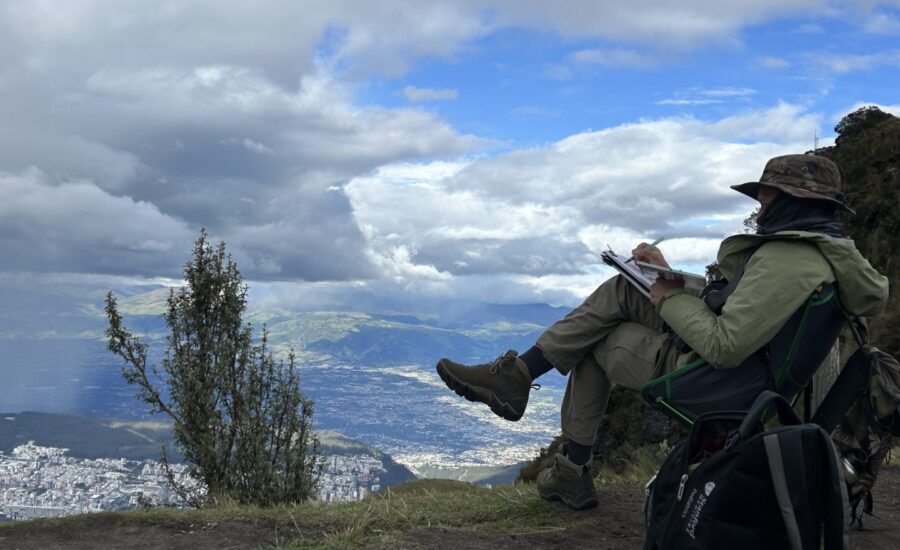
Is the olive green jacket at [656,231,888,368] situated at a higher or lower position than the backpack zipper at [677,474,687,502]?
higher

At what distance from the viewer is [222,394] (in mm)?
11125

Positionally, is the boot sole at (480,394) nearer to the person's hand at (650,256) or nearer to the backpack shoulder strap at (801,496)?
the person's hand at (650,256)

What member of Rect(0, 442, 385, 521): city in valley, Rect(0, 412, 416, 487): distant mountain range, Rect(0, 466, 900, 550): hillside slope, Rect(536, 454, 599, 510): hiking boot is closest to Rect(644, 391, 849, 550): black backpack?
Rect(0, 466, 900, 550): hillside slope

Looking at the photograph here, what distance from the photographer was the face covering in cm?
374

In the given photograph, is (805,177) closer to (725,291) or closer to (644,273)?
(725,291)

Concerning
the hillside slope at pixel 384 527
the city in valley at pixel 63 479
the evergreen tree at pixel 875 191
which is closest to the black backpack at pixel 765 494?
the hillside slope at pixel 384 527

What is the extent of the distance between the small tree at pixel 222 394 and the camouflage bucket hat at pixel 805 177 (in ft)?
27.5

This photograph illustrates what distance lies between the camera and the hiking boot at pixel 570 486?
5164 mm

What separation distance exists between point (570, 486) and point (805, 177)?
2.58 m

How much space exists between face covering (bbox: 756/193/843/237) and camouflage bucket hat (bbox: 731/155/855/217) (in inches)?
1.8

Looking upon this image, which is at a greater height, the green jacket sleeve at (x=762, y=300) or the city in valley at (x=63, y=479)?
the green jacket sleeve at (x=762, y=300)

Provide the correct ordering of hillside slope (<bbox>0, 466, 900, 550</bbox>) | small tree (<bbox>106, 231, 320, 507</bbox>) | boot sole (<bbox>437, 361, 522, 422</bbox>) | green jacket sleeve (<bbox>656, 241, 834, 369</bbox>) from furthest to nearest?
1. small tree (<bbox>106, 231, 320, 507</bbox>)
2. boot sole (<bbox>437, 361, 522, 422</bbox>)
3. hillside slope (<bbox>0, 466, 900, 550</bbox>)
4. green jacket sleeve (<bbox>656, 241, 834, 369</bbox>)

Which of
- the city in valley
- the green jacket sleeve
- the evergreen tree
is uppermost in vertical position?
the evergreen tree

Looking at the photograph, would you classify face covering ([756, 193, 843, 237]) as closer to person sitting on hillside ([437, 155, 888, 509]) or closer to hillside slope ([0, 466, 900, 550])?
person sitting on hillside ([437, 155, 888, 509])
